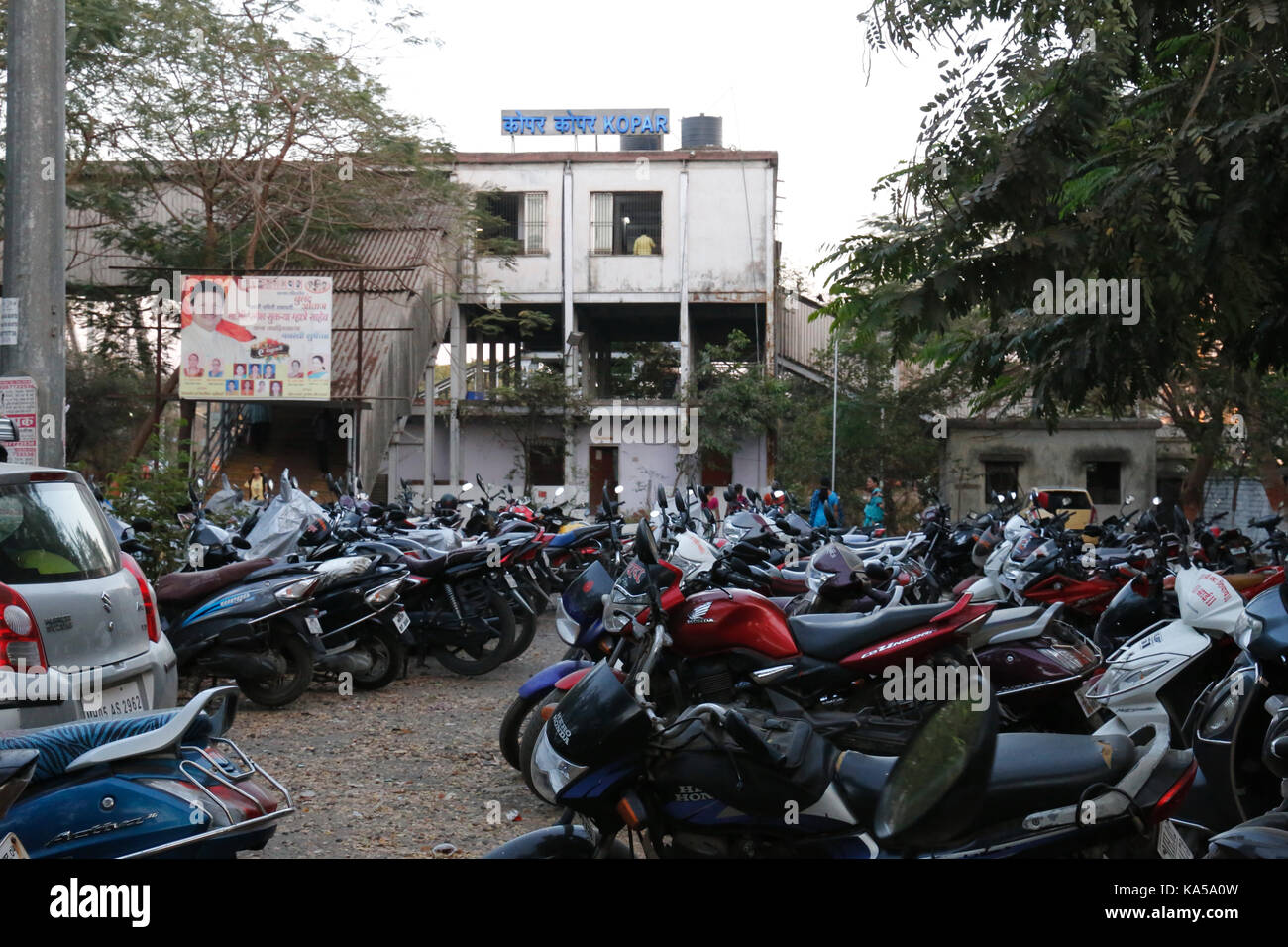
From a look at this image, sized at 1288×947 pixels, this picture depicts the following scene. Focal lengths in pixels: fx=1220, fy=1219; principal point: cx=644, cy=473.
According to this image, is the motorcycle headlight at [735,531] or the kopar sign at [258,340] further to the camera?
the kopar sign at [258,340]

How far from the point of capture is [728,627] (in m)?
5.34

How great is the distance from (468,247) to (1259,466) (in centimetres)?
1706

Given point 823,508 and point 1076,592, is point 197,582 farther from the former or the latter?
point 823,508

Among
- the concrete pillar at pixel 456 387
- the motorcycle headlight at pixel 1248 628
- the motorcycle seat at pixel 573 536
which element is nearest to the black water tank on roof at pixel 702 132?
the concrete pillar at pixel 456 387

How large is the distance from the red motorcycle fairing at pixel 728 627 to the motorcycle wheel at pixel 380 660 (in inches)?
145

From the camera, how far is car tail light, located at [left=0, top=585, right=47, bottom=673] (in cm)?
453

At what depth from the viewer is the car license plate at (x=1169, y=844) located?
131 inches

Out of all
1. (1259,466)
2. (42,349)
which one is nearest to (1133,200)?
(42,349)

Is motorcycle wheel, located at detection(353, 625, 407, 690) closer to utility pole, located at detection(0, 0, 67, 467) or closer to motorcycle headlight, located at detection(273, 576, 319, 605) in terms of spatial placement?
motorcycle headlight, located at detection(273, 576, 319, 605)

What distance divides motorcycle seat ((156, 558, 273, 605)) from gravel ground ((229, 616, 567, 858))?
819 mm

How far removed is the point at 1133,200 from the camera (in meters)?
5.46

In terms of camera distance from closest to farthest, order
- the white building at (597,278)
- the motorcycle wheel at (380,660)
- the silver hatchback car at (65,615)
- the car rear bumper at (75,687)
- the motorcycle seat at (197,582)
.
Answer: the car rear bumper at (75,687)
the silver hatchback car at (65,615)
the motorcycle seat at (197,582)
the motorcycle wheel at (380,660)
the white building at (597,278)

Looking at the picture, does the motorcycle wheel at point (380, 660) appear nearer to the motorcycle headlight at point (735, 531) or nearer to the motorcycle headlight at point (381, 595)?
the motorcycle headlight at point (381, 595)
